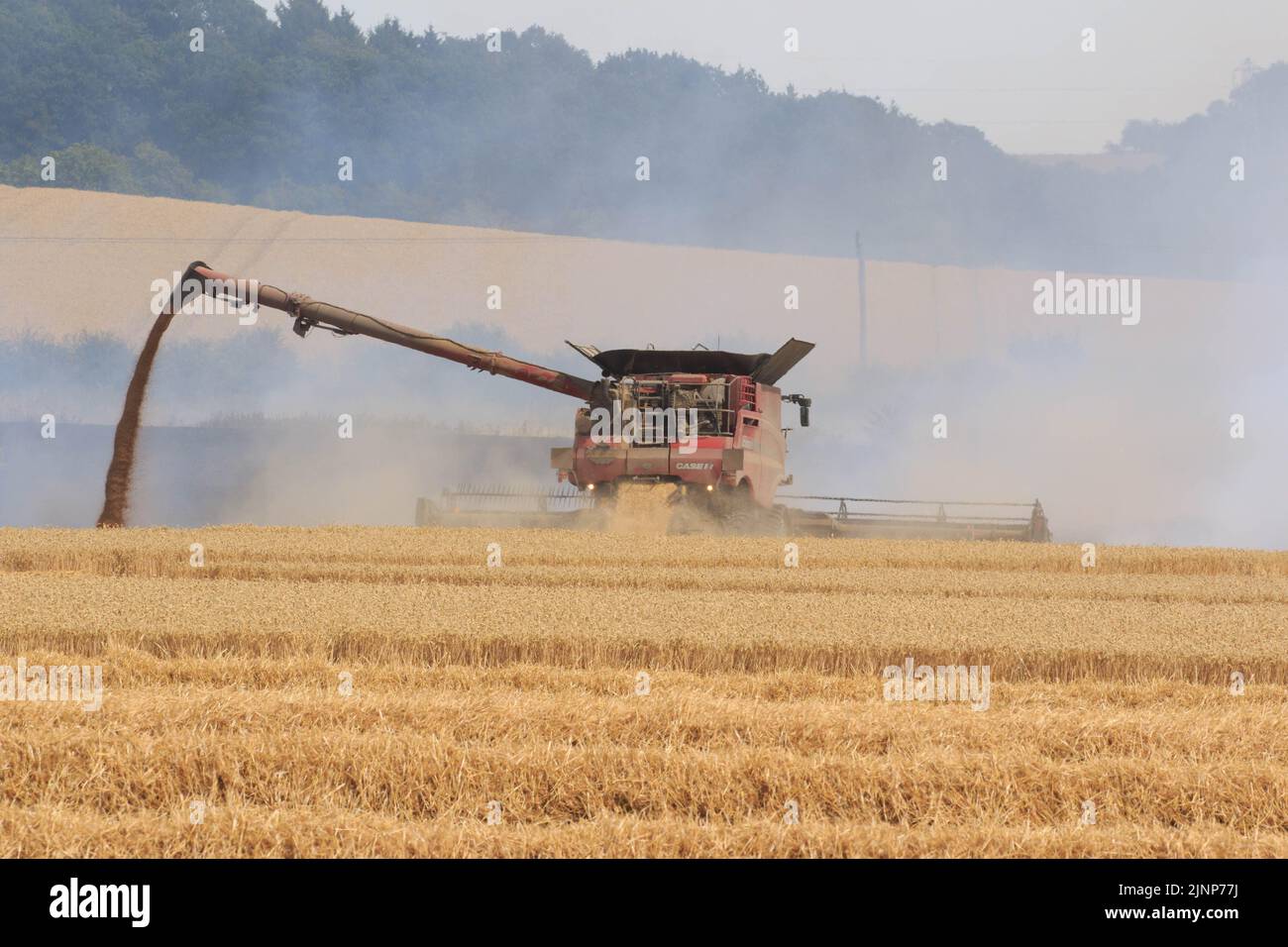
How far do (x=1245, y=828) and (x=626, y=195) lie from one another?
199 ft

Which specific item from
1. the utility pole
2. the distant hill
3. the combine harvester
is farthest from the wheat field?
the distant hill

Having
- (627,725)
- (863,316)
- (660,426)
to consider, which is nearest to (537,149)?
(863,316)

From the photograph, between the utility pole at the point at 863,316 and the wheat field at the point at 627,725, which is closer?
the wheat field at the point at 627,725

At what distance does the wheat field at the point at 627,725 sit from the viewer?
5.77 m

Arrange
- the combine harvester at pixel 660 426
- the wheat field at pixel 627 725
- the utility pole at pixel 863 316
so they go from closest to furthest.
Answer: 1. the wheat field at pixel 627 725
2. the combine harvester at pixel 660 426
3. the utility pole at pixel 863 316

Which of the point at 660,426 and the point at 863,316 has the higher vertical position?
the point at 863,316

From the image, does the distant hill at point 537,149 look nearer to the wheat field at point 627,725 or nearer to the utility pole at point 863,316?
the utility pole at point 863,316

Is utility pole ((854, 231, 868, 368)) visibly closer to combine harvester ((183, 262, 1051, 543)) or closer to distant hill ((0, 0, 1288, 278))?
distant hill ((0, 0, 1288, 278))

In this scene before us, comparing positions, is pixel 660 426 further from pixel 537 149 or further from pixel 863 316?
pixel 537 149

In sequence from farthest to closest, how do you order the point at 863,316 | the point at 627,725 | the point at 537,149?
Result: the point at 537,149 → the point at 863,316 → the point at 627,725

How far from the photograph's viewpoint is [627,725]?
7.28 meters

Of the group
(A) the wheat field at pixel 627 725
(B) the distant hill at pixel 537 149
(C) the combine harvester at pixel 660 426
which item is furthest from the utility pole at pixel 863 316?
(A) the wheat field at pixel 627 725

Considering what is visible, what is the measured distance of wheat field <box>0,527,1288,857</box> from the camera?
18.9ft
